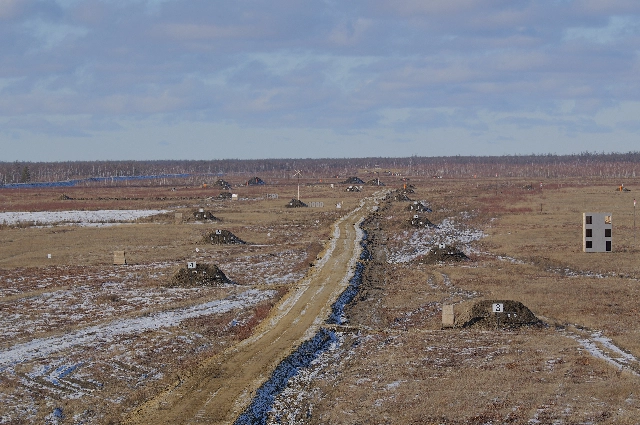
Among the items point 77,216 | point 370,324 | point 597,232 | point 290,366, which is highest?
point 597,232

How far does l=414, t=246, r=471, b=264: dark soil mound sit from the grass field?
977mm

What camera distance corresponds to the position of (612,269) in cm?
4725

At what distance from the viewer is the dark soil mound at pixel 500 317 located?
104 ft

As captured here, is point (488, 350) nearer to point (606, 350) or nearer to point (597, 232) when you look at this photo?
point (606, 350)

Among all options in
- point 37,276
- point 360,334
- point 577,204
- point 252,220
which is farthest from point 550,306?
point 577,204

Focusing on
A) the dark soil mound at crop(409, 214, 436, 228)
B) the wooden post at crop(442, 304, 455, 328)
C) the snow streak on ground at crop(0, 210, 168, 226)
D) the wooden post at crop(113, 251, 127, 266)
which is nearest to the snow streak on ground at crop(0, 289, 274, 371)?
the wooden post at crop(442, 304, 455, 328)

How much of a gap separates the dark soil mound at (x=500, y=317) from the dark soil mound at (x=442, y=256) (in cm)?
1877

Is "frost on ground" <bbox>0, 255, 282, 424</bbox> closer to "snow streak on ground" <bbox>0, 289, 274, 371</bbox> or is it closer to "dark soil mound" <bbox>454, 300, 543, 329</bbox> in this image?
"snow streak on ground" <bbox>0, 289, 274, 371</bbox>

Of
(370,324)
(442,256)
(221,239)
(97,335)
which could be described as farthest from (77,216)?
(370,324)

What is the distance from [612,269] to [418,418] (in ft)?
104

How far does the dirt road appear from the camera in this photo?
19734mm

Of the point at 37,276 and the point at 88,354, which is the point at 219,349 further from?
the point at 37,276

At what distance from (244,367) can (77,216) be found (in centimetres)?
7439

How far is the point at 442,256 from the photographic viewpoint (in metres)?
51.7
